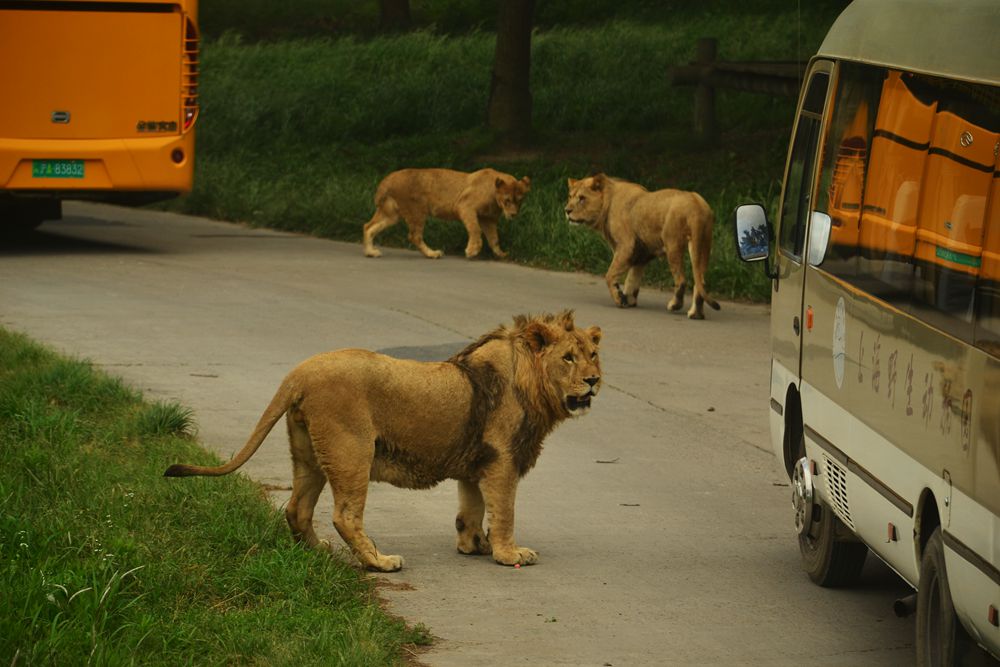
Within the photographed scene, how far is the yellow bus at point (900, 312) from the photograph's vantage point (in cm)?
517

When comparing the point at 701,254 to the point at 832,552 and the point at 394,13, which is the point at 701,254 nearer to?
the point at 832,552

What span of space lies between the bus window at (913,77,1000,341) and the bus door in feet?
5.91

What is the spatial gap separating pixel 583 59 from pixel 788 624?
88.6 feet

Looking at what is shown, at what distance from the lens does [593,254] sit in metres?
19.4

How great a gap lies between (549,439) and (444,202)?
375 inches

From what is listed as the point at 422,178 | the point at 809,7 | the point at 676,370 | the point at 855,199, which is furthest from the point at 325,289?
the point at 809,7

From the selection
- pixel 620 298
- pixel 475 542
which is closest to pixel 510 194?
pixel 620 298

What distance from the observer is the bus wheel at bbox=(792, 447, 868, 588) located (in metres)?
7.56

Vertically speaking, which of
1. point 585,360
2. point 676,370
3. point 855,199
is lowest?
point 676,370

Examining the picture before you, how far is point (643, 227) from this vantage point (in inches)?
636

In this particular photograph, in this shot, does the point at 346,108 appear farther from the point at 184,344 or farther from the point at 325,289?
the point at 184,344

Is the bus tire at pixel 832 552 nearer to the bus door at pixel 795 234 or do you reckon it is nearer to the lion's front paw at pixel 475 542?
the bus door at pixel 795 234

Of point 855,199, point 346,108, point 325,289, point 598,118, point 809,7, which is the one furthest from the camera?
point 809,7

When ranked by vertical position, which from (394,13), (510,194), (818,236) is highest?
(394,13)
